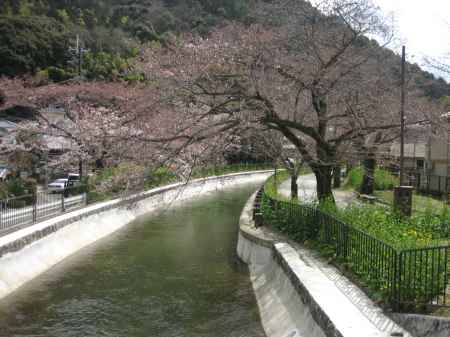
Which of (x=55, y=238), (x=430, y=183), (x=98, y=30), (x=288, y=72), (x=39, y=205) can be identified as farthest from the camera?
(x=98, y=30)

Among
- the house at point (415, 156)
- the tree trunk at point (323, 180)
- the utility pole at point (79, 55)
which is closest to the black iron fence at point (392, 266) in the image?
the tree trunk at point (323, 180)

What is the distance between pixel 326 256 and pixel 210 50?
6.32 meters

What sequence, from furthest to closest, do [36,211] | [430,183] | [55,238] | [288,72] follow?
[430,183] → [36,211] → [55,238] → [288,72]

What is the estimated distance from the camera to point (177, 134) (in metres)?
13.2

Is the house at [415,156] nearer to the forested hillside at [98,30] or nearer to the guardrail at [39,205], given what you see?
the forested hillside at [98,30]

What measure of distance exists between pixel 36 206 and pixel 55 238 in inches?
50.6

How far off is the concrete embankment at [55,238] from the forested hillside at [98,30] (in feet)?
20.8

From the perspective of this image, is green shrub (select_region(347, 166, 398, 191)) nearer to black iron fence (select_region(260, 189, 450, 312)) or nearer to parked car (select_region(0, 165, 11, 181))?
black iron fence (select_region(260, 189, 450, 312))

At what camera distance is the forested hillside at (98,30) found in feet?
164

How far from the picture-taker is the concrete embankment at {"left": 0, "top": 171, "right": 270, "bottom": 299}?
14062 mm

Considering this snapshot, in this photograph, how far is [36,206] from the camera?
17.8 metres

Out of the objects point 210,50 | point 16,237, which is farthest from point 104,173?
point 210,50

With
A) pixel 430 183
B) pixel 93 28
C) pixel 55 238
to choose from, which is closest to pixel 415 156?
pixel 430 183

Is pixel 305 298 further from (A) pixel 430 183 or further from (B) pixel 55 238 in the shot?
(A) pixel 430 183
